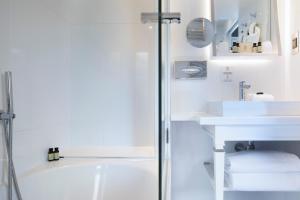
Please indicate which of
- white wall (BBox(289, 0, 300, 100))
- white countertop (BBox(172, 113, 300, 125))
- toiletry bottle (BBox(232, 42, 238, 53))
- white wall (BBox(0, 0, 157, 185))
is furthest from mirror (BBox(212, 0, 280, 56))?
white countertop (BBox(172, 113, 300, 125))

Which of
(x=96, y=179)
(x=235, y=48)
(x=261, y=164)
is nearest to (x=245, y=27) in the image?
(x=235, y=48)

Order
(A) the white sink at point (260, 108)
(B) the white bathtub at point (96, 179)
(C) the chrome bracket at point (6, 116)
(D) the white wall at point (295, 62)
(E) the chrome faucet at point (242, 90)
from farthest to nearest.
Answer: (E) the chrome faucet at point (242, 90), (D) the white wall at point (295, 62), (B) the white bathtub at point (96, 179), (A) the white sink at point (260, 108), (C) the chrome bracket at point (6, 116)

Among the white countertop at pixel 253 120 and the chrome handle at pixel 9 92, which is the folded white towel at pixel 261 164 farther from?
the chrome handle at pixel 9 92

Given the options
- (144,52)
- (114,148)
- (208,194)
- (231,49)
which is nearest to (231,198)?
(208,194)

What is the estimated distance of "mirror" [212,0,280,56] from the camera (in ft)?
6.24

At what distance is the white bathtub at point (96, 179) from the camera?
1604mm

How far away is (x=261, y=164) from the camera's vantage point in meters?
1.40

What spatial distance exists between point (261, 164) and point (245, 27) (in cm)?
99

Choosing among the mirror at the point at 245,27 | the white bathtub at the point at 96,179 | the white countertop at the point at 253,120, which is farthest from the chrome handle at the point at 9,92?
the mirror at the point at 245,27

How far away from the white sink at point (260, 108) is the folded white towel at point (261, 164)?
232 millimetres

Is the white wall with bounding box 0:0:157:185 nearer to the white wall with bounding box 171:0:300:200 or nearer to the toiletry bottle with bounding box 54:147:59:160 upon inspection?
the toiletry bottle with bounding box 54:147:59:160

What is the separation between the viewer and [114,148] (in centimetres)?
198

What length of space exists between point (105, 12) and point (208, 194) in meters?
1.53

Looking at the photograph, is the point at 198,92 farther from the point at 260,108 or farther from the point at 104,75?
the point at 104,75
